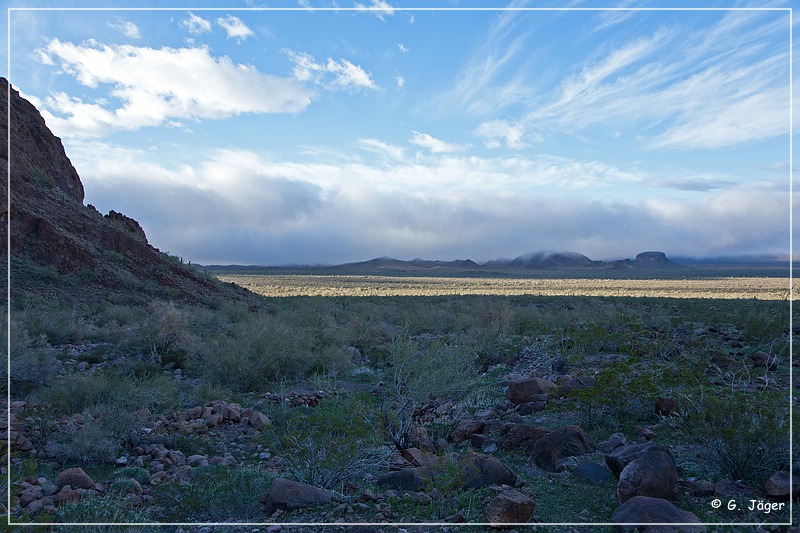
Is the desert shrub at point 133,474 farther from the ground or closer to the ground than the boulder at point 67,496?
closer to the ground

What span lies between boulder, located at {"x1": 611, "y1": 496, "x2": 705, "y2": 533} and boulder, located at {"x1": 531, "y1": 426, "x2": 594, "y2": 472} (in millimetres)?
1622

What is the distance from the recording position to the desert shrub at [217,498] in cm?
494

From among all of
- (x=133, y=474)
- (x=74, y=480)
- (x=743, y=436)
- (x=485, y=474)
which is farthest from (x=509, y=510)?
(x=74, y=480)

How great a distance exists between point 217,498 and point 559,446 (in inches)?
149

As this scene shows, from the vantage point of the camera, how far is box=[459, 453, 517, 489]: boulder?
532 centimetres

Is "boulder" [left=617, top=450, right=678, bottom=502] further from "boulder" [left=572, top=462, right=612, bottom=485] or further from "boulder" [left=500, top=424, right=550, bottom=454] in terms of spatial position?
"boulder" [left=500, top=424, right=550, bottom=454]

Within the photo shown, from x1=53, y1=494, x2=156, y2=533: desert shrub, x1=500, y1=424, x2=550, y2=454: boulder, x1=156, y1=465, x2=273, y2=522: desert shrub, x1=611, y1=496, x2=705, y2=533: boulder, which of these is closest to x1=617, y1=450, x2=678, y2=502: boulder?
x1=611, y1=496, x2=705, y2=533: boulder

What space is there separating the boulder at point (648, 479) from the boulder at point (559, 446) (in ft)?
4.04

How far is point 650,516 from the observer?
4379 mm

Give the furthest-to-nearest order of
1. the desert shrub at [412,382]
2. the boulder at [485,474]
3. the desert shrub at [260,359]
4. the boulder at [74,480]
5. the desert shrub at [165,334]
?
1. the desert shrub at [165,334]
2. the desert shrub at [260,359]
3. the desert shrub at [412,382]
4. the boulder at [74,480]
5. the boulder at [485,474]

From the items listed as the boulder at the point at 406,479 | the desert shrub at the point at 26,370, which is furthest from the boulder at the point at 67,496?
the desert shrub at the point at 26,370

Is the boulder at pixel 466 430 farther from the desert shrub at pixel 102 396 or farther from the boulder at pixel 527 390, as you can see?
the desert shrub at pixel 102 396

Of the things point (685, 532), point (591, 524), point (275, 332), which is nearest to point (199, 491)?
point (591, 524)

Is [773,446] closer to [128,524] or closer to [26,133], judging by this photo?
[128,524]
